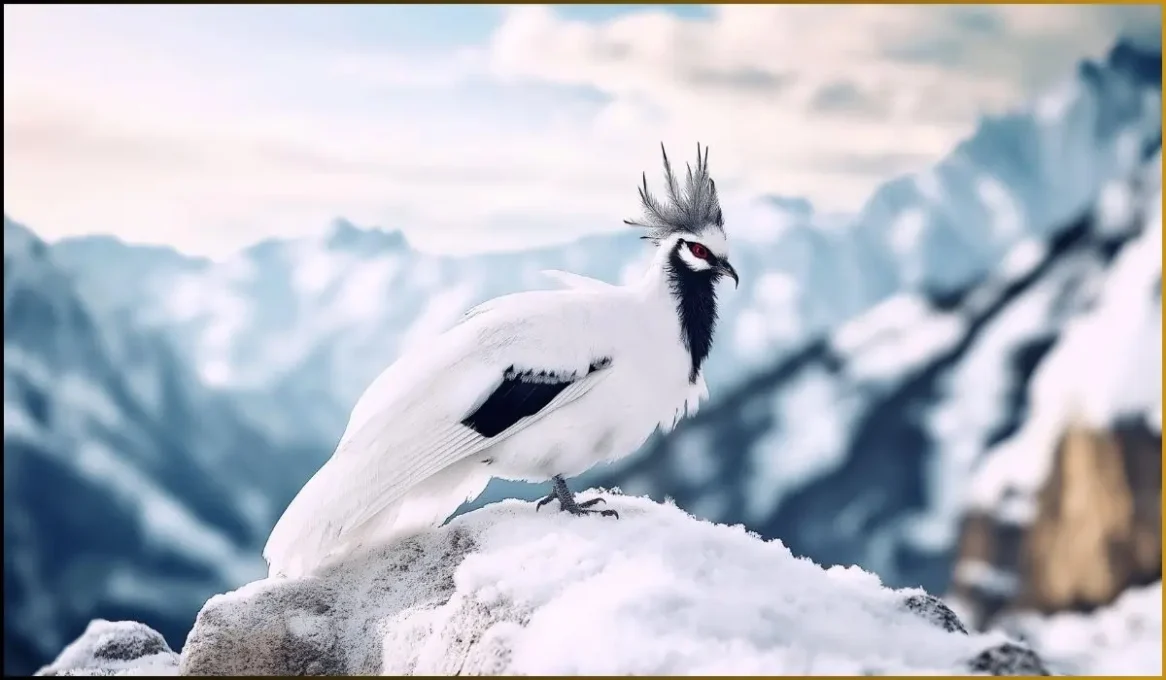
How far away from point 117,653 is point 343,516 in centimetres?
120

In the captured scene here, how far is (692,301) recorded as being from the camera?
438 centimetres

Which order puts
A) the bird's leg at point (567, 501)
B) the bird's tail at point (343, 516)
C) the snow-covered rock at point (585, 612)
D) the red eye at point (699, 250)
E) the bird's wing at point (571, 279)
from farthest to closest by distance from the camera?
the bird's wing at point (571, 279)
the red eye at point (699, 250)
the bird's leg at point (567, 501)
the bird's tail at point (343, 516)
the snow-covered rock at point (585, 612)

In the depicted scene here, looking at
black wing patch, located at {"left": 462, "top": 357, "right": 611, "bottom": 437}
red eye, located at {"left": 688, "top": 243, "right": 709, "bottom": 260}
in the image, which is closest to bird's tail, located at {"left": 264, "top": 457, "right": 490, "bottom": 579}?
black wing patch, located at {"left": 462, "top": 357, "right": 611, "bottom": 437}

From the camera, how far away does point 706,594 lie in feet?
11.1

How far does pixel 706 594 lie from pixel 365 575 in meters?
1.41

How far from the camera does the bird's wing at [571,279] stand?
4535 mm

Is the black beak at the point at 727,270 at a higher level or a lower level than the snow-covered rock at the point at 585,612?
higher

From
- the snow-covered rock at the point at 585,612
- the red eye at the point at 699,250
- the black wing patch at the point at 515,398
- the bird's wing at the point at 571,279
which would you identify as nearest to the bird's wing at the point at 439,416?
the black wing patch at the point at 515,398

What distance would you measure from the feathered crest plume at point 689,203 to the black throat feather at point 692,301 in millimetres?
97

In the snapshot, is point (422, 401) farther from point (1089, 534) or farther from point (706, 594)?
point (1089, 534)

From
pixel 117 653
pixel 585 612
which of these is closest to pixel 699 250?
pixel 585 612

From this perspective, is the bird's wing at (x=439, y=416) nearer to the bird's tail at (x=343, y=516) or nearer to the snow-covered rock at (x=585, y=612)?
the bird's tail at (x=343, y=516)

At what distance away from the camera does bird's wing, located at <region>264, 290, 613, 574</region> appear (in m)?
4.00

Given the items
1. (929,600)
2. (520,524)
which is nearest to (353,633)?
(520,524)
